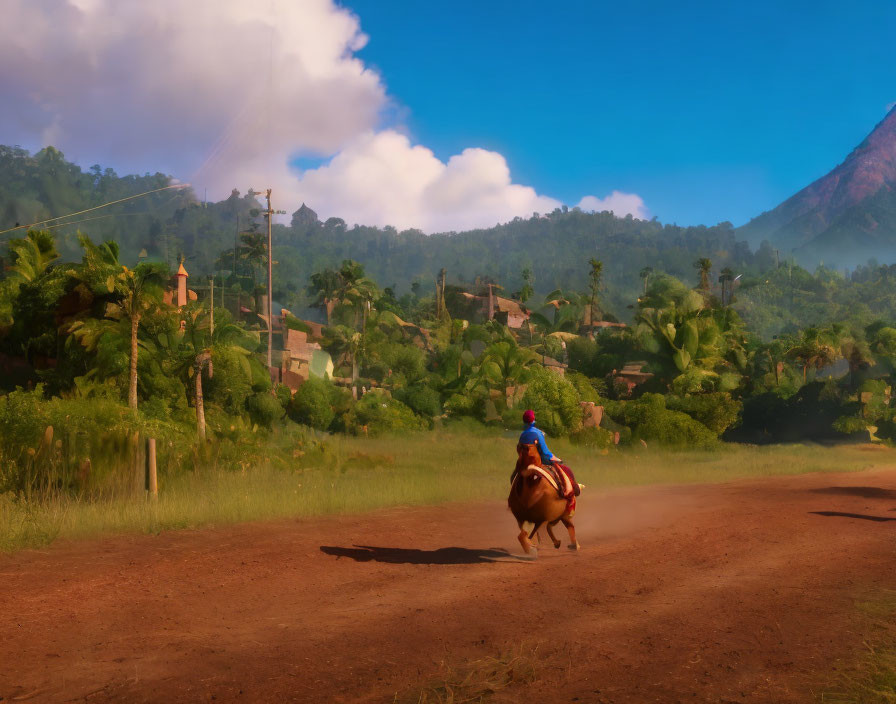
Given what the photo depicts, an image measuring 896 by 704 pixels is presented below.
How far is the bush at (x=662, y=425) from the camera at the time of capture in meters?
37.2

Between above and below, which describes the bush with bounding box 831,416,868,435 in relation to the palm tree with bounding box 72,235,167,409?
below

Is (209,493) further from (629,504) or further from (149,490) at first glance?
(629,504)

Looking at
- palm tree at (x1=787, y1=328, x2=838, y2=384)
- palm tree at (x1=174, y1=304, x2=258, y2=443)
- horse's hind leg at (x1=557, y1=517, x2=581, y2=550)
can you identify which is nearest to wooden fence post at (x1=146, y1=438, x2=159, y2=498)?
horse's hind leg at (x1=557, y1=517, x2=581, y2=550)

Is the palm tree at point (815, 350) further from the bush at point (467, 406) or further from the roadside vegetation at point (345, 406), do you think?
the bush at point (467, 406)

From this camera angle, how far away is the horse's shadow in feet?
36.0

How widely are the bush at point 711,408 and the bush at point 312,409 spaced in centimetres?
1894

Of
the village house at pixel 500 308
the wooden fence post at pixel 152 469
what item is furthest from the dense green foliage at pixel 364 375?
the village house at pixel 500 308

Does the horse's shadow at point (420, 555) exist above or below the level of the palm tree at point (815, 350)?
below

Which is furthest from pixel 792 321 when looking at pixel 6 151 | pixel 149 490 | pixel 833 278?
pixel 6 151

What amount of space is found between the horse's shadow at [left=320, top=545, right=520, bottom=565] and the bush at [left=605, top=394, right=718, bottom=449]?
90.0 feet

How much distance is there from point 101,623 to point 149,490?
755 cm

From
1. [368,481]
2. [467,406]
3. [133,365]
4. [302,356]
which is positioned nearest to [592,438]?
[467,406]

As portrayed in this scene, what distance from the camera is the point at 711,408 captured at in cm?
3984

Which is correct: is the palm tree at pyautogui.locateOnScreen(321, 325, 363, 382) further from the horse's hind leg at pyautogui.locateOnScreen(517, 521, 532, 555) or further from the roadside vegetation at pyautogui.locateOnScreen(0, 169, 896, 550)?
the horse's hind leg at pyautogui.locateOnScreen(517, 521, 532, 555)
